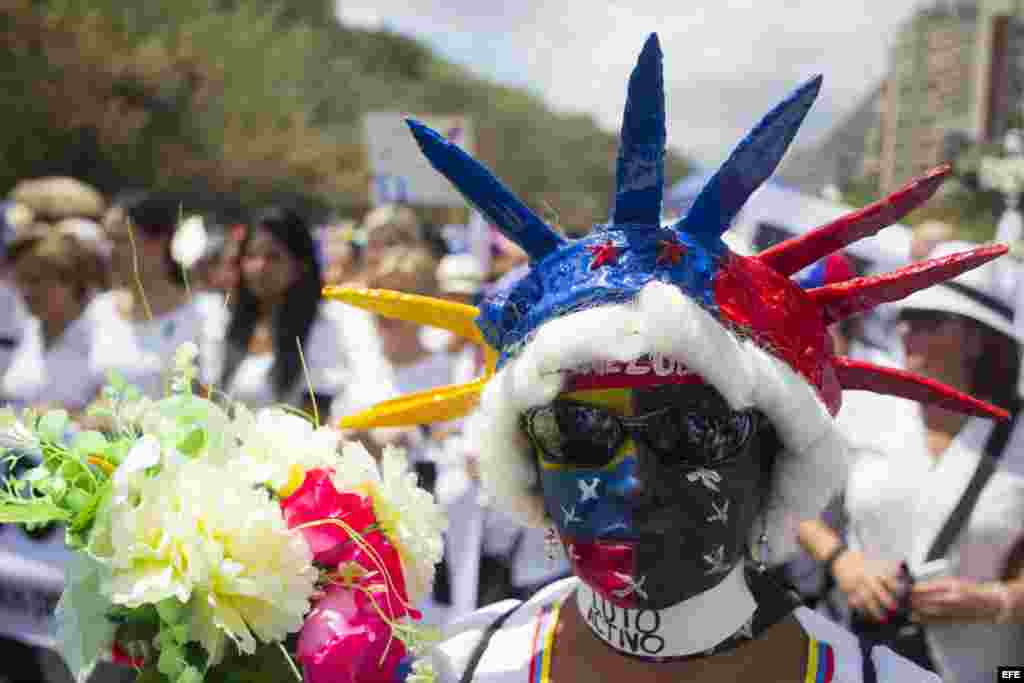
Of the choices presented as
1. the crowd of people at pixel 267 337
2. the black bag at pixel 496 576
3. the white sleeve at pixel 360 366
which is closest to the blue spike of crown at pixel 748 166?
the crowd of people at pixel 267 337

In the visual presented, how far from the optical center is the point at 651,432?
1.65m

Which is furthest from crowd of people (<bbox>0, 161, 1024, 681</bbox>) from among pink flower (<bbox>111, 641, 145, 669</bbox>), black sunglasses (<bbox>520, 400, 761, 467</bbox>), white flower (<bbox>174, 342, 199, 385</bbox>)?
pink flower (<bbox>111, 641, 145, 669</bbox>)

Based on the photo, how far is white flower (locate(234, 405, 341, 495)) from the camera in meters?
1.62

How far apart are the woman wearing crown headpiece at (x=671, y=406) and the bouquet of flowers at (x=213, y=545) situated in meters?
0.24

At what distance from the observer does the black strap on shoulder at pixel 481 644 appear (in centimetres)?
185

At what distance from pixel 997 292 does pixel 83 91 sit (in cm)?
2094

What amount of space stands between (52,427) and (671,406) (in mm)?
930

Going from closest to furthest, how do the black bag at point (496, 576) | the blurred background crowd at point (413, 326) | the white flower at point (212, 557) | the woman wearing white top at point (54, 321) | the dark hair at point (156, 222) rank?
the white flower at point (212, 557) → the blurred background crowd at point (413, 326) → the black bag at point (496, 576) → the woman wearing white top at point (54, 321) → the dark hair at point (156, 222)

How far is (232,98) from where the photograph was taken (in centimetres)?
2698

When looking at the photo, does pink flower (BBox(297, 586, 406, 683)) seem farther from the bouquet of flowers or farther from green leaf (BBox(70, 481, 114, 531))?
green leaf (BBox(70, 481, 114, 531))

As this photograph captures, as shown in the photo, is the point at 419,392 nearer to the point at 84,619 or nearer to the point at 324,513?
the point at 324,513

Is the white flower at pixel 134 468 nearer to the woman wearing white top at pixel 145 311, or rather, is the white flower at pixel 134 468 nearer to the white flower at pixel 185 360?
the white flower at pixel 185 360

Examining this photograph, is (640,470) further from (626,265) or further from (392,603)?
(392,603)

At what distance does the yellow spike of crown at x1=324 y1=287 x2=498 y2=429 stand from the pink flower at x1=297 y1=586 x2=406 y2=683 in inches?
14.0
